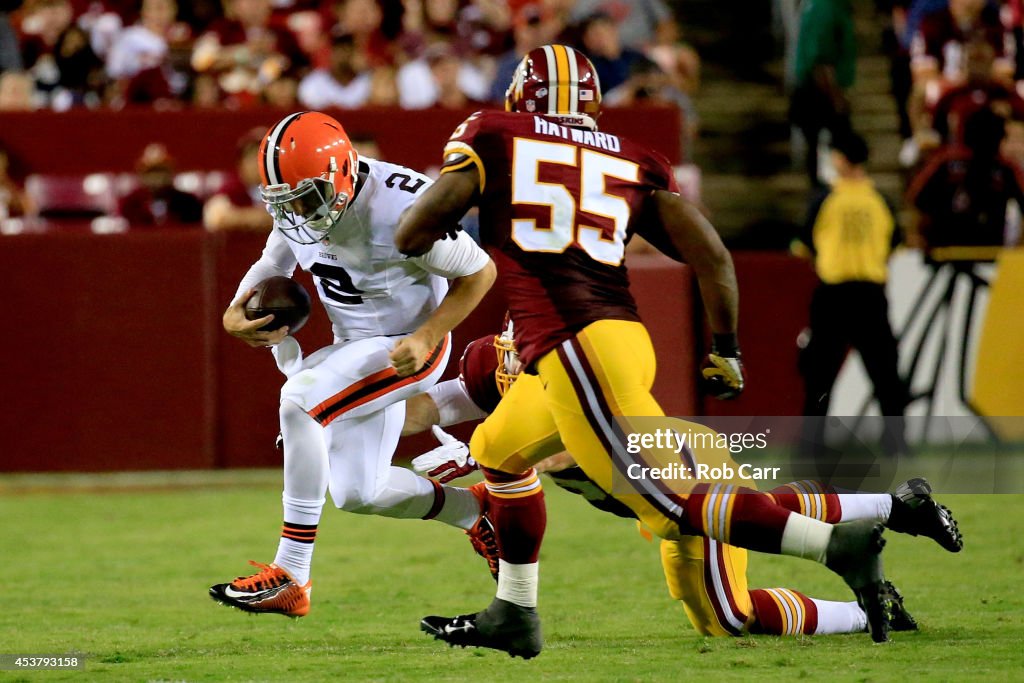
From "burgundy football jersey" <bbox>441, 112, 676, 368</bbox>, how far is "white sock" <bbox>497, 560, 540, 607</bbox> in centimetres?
74

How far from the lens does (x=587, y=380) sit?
4.46m

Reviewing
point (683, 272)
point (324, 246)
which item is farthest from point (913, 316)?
point (324, 246)

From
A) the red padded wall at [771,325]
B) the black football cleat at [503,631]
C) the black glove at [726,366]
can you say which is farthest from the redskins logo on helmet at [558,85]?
the red padded wall at [771,325]

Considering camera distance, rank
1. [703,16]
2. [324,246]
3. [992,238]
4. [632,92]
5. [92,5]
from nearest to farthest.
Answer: [324,246] → [992,238] → [632,92] → [92,5] → [703,16]

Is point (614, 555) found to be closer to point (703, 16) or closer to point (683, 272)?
point (683, 272)

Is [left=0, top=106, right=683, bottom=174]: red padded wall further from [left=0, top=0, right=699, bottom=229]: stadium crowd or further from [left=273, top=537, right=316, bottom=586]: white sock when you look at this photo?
[left=273, top=537, right=316, bottom=586]: white sock

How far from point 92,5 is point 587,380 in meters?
9.91

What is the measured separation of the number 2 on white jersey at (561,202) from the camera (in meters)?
4.59

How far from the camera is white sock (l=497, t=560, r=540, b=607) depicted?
4879mm

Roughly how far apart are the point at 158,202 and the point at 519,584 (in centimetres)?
661

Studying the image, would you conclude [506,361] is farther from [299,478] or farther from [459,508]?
[299,478]

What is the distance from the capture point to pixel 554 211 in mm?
4598

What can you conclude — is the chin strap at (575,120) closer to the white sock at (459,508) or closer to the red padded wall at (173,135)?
the white sock at (459,508)

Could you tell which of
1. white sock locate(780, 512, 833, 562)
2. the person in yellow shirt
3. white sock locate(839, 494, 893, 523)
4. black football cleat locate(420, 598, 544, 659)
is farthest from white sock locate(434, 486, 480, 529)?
the person in yellow shirt
